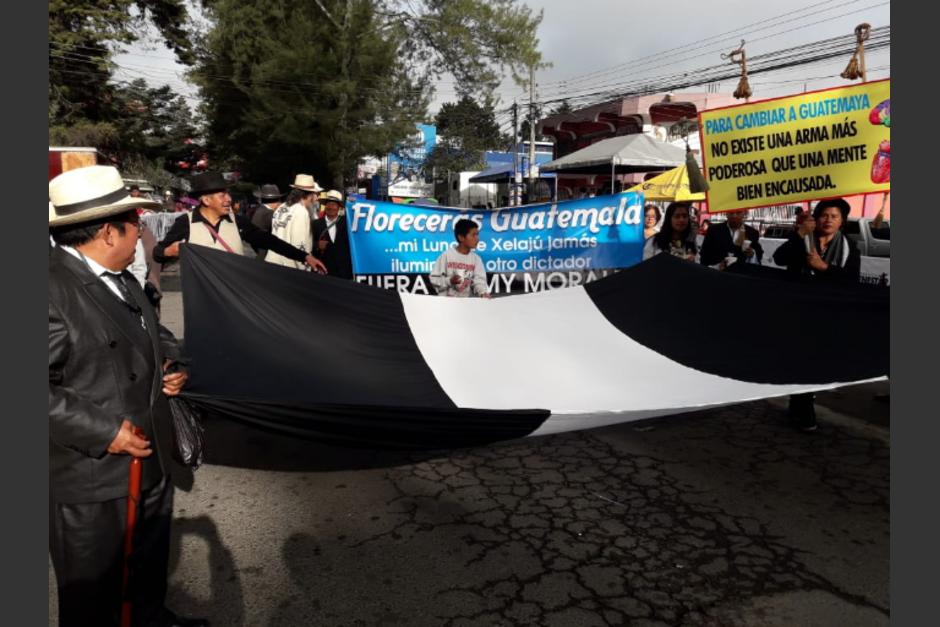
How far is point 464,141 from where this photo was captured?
6788 centimetres

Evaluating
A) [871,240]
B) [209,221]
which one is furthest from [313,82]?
[209,221]

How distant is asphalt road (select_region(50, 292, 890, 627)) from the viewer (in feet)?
9.41

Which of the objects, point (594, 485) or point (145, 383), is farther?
point (594, 485)

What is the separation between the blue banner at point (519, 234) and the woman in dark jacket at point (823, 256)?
2.49 m

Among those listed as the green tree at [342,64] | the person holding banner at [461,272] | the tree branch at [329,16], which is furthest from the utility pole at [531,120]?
the person holding banner at [461,272]

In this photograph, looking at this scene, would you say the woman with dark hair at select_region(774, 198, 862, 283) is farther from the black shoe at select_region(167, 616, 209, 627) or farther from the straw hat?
the straw hat

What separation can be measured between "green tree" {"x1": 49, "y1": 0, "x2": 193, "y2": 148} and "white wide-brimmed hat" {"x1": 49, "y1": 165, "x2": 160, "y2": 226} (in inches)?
1035

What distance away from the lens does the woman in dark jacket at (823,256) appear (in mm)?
4945

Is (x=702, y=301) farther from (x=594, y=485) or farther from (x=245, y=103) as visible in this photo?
(x=245, y=103)

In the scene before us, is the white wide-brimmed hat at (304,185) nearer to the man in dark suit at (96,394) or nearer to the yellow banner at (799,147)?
the yellow banner at (799,147)

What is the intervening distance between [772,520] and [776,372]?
0.87m

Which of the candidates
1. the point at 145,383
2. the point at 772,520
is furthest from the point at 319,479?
the point at 772,520

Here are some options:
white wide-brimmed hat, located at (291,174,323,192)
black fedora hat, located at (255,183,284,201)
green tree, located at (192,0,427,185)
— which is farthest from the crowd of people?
green tree, located at (192,0,427,185)

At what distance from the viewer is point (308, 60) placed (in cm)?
2398
